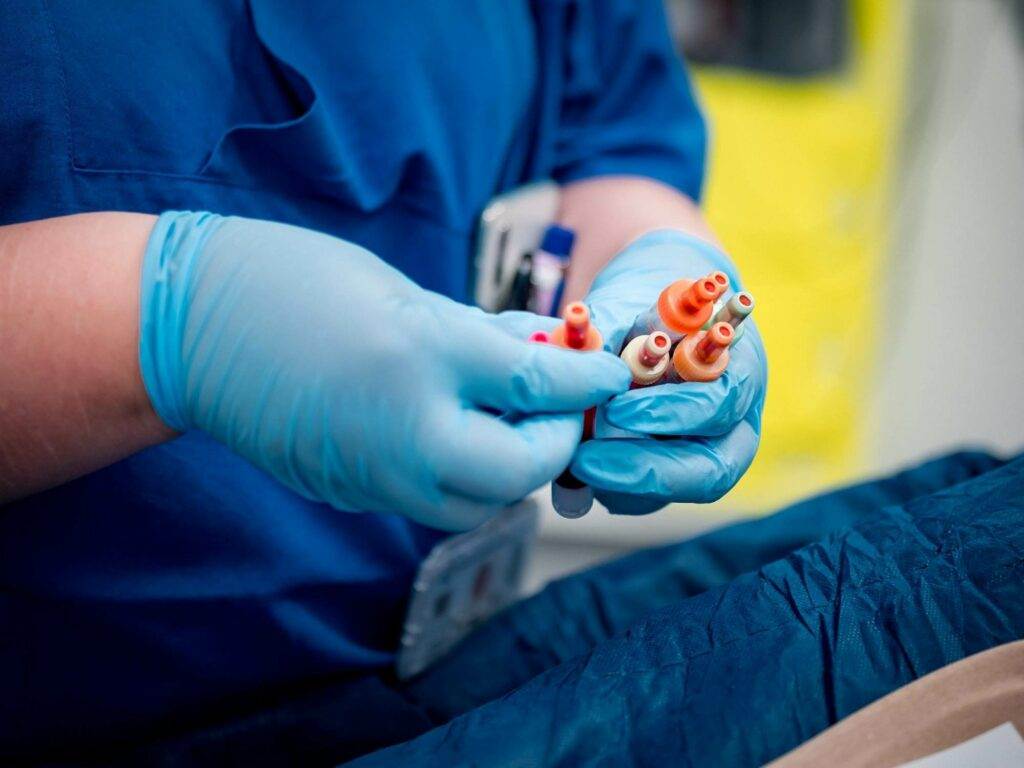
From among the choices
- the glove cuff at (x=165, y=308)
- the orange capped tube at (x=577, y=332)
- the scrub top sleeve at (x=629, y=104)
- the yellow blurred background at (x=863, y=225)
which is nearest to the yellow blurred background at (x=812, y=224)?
the yellow blurred background at (x=863, y=225)

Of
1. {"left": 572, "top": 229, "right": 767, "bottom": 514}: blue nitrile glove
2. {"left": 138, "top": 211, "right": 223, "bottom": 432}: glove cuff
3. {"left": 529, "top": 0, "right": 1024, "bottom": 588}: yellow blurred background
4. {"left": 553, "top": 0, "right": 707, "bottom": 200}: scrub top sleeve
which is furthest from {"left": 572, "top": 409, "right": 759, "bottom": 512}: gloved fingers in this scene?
{"left": 529, "top": 0, "right": 1024, "bottom": 588}: yellow blurred background

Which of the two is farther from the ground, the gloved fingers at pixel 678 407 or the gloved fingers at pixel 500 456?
the gloved fingers at pixel 678 407

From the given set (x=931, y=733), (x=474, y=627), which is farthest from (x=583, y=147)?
(x=931, y=733)

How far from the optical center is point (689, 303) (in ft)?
1.55

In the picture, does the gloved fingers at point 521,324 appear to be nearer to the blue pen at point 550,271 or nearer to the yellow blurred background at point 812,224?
the blue pen at point 550,271

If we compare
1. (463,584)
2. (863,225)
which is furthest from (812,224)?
(463,584)

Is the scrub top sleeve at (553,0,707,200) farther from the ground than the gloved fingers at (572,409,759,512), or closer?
farther from the ground

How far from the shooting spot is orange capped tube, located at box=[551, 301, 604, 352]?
467 mm

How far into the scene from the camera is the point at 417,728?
2.07 ft

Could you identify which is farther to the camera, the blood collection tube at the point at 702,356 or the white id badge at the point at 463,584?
the white id badge at the point at 463,584

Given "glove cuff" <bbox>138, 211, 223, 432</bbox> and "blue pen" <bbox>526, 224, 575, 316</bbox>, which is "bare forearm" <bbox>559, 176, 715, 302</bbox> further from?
"glove cuff" <bbox>138, 211, 223, 432</bbox>

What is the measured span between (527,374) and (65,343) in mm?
243

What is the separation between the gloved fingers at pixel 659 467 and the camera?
506mm

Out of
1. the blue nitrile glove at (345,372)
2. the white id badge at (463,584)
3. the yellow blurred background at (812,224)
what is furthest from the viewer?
the yellow blurred background at (812,224)
